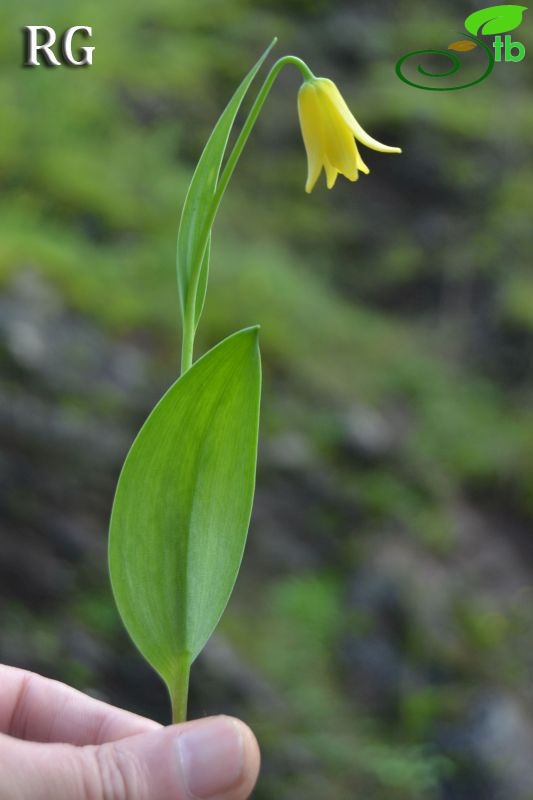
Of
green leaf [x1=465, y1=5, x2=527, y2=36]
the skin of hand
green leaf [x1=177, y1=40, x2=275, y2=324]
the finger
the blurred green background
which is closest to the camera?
the skin of hand

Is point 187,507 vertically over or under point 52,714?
over

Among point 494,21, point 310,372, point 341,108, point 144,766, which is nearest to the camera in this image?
point 144,766

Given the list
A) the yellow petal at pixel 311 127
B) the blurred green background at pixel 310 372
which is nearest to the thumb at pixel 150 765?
the yellow petal at pixel 311 127

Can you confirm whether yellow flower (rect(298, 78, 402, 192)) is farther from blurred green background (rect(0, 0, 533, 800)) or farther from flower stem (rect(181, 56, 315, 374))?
blurred green background (rect(0, 0, 533, 800))

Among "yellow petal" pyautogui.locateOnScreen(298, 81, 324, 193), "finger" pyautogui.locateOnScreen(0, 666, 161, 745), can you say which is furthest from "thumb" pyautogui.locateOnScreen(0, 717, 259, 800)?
"yellow petal" pyautogui.locateOnScreen(298, 81, 324, 193)

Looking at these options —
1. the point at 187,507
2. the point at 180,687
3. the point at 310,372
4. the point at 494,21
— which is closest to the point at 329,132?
the point at 187,507

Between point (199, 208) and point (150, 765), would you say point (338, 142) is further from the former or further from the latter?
point (150, 765)
